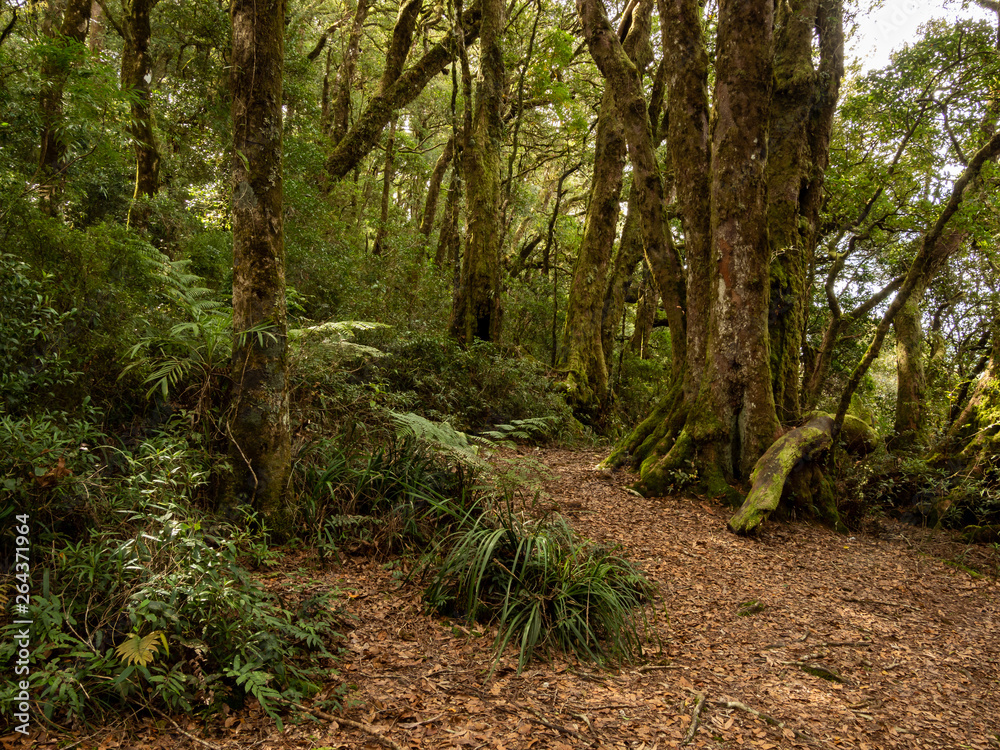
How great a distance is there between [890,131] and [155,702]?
1229cm

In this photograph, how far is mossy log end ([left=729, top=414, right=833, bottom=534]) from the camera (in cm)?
618

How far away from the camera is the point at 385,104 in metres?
13.3

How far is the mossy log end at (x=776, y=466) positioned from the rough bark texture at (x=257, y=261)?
4.58 metres

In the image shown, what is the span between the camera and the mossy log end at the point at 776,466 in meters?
6.18

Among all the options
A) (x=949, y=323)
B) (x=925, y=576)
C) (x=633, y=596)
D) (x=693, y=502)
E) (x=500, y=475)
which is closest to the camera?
(x=633, y=596)

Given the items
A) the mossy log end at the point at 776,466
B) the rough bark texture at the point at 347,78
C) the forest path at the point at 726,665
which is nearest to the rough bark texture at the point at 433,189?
the rough bark texture at the point at 347,78

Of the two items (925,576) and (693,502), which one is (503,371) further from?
(925,576)

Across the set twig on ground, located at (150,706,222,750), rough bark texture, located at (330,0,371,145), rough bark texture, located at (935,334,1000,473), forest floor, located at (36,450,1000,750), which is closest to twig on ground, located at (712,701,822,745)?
forest floor, located at (36,450,1000,750)

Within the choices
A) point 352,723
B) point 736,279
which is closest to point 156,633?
point 352,723

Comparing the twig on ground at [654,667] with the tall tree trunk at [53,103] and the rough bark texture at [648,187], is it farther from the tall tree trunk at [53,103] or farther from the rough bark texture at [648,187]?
the tall tree trunk at [53,103]

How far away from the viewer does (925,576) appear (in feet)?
19.3

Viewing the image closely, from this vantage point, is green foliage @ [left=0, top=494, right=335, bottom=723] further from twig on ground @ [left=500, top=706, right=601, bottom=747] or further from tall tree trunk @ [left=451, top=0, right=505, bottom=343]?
tall tree trunk @ [left=451, top=0, right=505, bottom=343]

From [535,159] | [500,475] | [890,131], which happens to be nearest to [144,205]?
[500,475]

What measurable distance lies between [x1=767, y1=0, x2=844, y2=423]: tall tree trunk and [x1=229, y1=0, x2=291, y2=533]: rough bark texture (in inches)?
239
